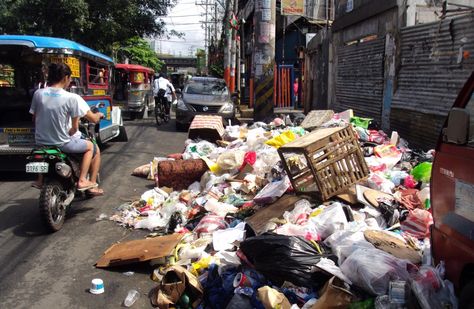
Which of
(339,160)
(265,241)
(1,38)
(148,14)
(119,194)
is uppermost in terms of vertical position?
(148,14)

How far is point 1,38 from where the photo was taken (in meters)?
7.86

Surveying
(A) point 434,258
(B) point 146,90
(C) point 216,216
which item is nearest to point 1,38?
(C) point 216,216

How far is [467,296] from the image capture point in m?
2.62

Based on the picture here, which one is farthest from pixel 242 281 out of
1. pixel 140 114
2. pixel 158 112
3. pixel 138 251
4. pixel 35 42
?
pixel 140 114

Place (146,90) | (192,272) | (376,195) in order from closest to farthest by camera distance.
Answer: (192,272), (376,195), (146,90)

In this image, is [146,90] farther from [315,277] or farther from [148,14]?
[315,277]

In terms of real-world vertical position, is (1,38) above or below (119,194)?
above

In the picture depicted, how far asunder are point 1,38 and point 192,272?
5.58m

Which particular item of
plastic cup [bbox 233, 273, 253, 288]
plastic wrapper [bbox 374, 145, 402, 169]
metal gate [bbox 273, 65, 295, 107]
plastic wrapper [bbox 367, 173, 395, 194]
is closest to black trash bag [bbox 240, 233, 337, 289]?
plastic cup [bbox 233, 273, 253, 288]

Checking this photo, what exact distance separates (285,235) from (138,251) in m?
1.59

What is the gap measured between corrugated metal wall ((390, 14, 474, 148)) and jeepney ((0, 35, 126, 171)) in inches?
213

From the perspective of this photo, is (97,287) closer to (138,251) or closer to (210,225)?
(138,251)

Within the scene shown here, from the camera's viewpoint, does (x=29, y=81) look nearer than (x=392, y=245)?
No

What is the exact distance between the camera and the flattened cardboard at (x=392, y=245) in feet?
12.7
